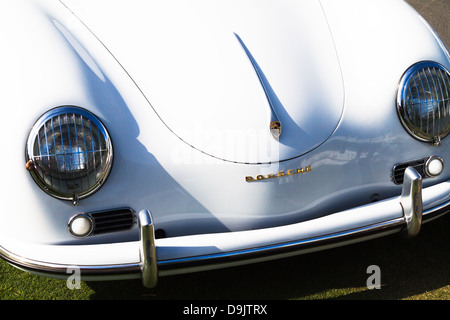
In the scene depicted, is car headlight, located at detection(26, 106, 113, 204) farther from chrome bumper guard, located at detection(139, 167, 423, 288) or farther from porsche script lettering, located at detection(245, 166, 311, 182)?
porsche script lettering, located at detection(245, 166, 311, 182)

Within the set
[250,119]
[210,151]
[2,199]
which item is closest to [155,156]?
[210,151]

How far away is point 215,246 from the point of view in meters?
2.16

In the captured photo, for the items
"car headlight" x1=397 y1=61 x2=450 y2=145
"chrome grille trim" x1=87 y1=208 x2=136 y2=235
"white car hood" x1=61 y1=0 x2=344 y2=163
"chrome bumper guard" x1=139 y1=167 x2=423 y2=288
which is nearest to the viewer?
"chrome bumper guard" x1=139 y1=167 x2=423 y2=288

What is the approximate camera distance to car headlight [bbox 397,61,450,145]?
8.11 feet

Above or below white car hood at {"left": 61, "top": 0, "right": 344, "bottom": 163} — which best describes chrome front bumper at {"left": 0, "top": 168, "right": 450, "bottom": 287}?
below

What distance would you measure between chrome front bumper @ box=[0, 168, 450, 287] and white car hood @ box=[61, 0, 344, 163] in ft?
0.95

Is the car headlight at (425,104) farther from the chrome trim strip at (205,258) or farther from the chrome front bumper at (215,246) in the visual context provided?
the chrome trim strip at (205,258)

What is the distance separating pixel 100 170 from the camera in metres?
2.16

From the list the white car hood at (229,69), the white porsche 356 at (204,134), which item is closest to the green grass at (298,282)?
the white porsche 356 at (204,134)

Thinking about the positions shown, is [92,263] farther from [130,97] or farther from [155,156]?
[130,97]

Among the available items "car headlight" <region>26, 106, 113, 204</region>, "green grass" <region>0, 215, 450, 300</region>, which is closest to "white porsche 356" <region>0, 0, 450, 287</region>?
"car headlight" <region>26, 106, 113, 204</region>

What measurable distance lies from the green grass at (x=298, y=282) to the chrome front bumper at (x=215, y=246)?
390 mm

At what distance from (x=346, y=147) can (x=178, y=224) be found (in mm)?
707

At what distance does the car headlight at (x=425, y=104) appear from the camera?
8.11ft
